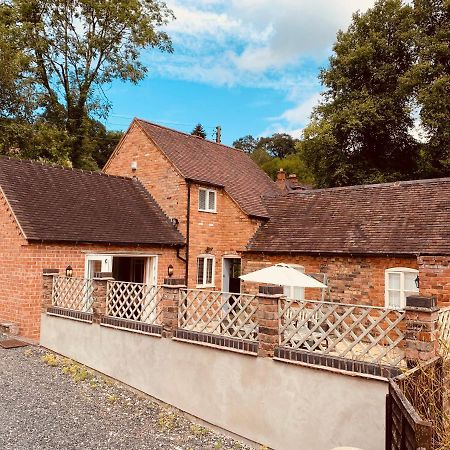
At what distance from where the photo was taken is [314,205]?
18.6 m

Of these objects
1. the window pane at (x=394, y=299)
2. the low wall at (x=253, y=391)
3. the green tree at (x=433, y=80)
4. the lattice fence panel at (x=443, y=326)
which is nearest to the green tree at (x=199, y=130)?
the green tree at (x=433, y=80)

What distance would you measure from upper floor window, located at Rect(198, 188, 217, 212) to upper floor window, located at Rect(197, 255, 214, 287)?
87.6 inches

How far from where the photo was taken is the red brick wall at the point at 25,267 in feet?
39.3

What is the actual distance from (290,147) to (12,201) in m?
89.6

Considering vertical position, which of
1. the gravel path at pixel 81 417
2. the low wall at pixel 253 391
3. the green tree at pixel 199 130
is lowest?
the gravel path at pixel 81 417

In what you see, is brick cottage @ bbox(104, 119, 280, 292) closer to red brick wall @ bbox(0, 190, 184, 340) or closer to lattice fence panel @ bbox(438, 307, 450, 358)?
red brick wall @ bbox(0, 190, 184, 340)

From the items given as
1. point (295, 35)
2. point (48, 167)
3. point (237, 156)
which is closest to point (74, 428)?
point (48, 167)

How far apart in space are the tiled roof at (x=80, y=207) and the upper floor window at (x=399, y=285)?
27.2 feet

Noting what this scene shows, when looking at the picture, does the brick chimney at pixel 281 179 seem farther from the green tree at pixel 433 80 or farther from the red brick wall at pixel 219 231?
the red brick wall at pixel 219 231

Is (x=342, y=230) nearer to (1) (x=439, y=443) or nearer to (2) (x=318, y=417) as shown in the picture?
(2) (x=318, y=417)

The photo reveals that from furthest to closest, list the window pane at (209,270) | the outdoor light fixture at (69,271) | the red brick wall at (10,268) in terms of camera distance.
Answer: the window pane at (209,270) < the outdoor light fixture at (69,271) < the red brick wall at (10,268)

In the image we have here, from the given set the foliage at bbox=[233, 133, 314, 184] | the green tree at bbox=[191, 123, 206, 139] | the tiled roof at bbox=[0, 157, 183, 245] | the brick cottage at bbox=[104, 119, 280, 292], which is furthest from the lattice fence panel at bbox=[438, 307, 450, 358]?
the foliage at bbox=[233, 133, 314, 184]

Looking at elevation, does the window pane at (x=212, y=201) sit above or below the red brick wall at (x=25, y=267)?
above

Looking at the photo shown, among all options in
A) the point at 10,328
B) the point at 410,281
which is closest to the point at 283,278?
the point at 410,281
